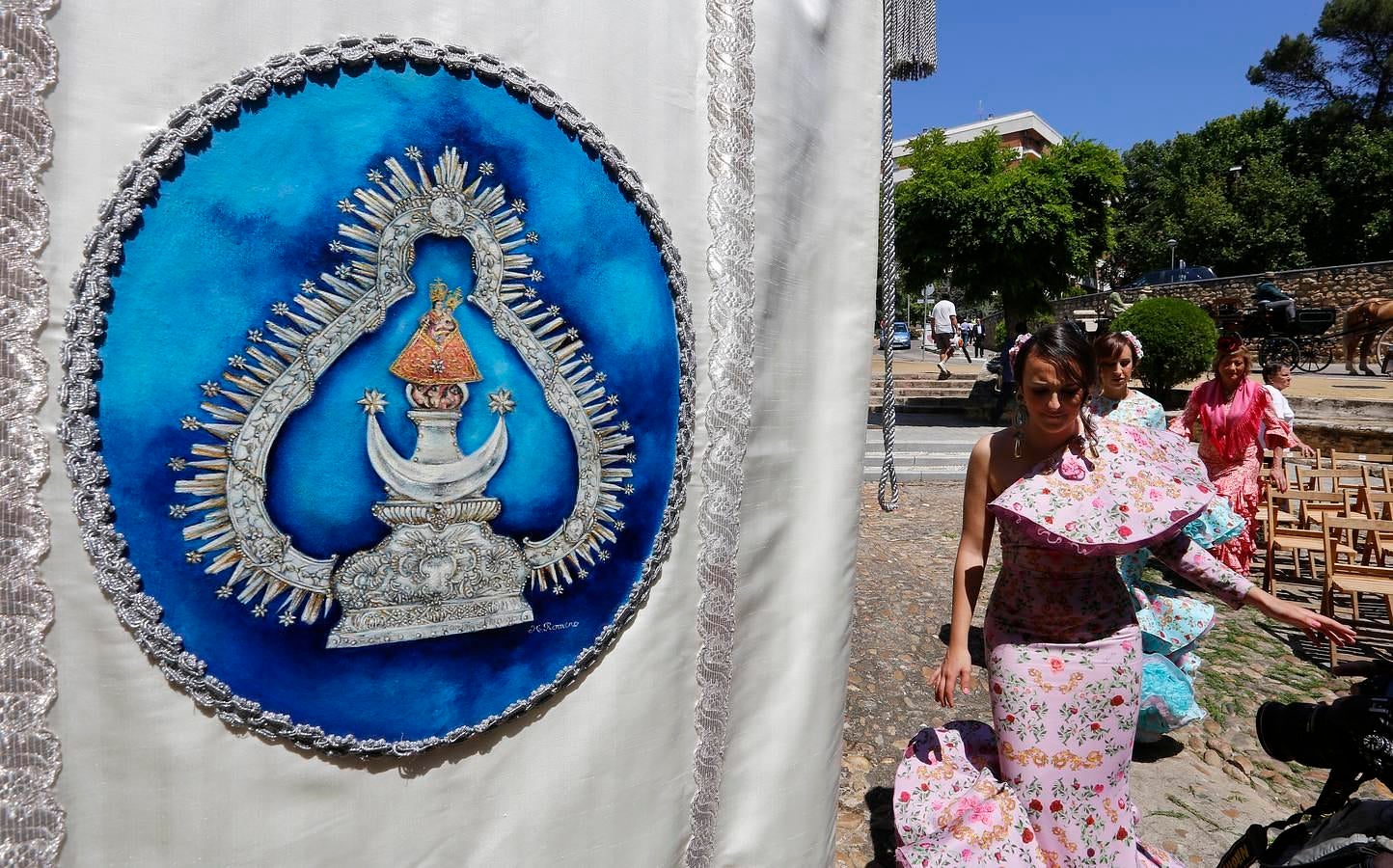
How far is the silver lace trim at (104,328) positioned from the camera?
2.95 feet

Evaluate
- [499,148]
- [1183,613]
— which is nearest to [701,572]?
[499,148]

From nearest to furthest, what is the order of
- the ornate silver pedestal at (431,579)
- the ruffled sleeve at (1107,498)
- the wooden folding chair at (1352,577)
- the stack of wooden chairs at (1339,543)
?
the ornate silver pedestal at (431,579) < the ruffled sleeve at (1107,498) < the wooden folding chair at (1352,577) < the stack of wooden chairs at (1339,543)

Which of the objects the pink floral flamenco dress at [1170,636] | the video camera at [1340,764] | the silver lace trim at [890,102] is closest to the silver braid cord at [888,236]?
the silver lace trim at [890,102]

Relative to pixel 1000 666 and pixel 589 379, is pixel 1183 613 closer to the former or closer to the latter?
pixel 1000 666

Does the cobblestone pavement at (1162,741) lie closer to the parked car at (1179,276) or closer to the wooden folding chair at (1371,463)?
the wooden folding chair at (1371,463)

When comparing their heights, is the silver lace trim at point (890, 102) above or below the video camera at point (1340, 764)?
above

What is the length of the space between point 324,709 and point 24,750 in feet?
1.08

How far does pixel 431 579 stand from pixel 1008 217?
1341 centimetres

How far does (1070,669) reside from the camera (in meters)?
2.13

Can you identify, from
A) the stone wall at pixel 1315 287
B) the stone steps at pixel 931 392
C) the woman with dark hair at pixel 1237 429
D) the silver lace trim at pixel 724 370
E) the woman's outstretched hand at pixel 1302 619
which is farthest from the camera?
the stone wall at pixel 1315 287

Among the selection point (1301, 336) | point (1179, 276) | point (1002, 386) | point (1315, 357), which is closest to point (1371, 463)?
point (1002, 386)

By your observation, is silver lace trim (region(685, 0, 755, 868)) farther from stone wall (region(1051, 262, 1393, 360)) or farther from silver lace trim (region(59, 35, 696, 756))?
stone wall (region(1051, 262, 1393, 360))

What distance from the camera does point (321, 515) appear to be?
1033 millimetres

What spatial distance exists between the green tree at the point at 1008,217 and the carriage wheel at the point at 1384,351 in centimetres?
718
